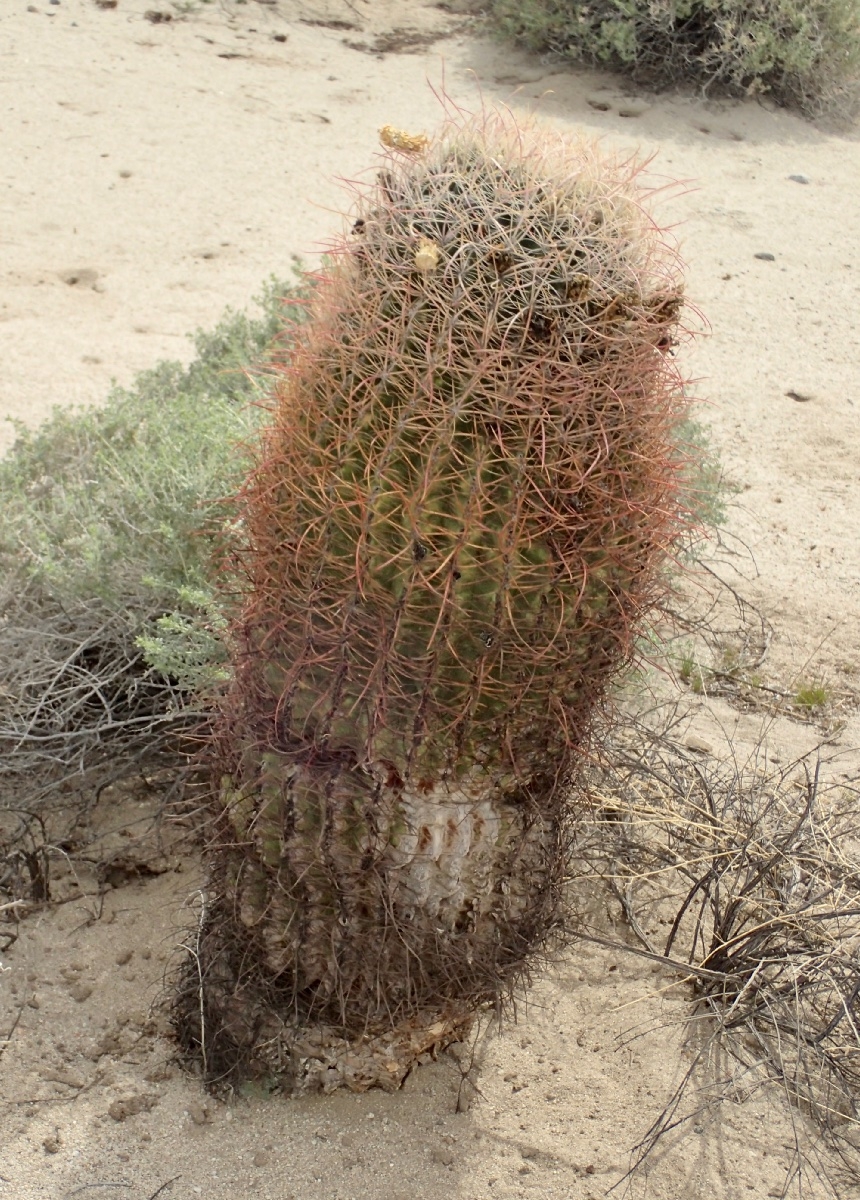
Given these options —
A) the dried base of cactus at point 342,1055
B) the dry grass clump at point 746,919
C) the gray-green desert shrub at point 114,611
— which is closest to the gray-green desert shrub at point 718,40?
the gray-green desert shrub at point 114,611

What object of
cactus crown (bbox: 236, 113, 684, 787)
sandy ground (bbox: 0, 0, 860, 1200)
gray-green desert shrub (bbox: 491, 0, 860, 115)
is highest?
cactus crown (bbox: 236, 113, 684, 787)

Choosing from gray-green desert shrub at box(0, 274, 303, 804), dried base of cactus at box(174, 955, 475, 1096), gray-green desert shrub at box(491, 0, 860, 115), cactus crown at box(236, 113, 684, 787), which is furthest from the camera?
gray-green desert shrub at box(491, 0, 860, 115)

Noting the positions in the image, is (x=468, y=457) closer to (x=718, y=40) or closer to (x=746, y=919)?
(x=746, y=919)

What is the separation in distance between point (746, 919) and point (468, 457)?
1332 millimetres

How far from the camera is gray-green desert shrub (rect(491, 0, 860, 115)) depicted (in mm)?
8336

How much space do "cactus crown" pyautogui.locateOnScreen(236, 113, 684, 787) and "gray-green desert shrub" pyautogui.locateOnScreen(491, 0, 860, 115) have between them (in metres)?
7.24

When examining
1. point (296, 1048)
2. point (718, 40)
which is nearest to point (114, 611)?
point (296, 1048)

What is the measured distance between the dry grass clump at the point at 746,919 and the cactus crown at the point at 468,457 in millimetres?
536

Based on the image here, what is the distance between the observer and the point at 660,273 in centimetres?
183

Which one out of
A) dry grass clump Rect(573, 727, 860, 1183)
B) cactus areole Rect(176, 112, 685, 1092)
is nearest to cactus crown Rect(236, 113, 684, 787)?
cactus areole Rect(176, 112, 685, 1092)

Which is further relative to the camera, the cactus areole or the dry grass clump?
the dry grass clump

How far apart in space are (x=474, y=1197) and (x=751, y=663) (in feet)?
6.86

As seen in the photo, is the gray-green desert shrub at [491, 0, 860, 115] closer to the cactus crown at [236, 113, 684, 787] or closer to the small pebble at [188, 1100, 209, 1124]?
the cactus crown at [236, 113, 684, 787]

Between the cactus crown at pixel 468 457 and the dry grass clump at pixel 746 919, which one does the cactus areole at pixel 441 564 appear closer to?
the cactus crown at pixel 468 457
